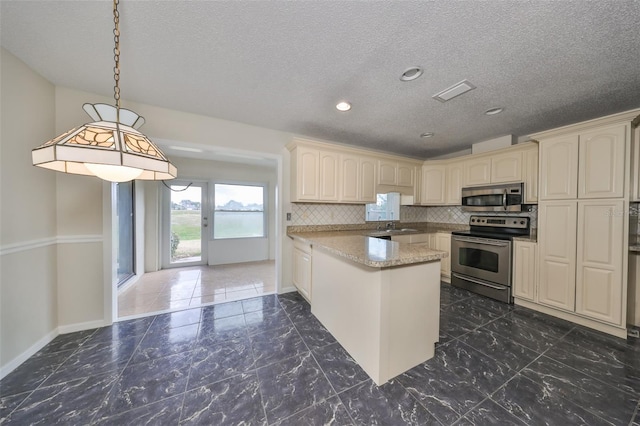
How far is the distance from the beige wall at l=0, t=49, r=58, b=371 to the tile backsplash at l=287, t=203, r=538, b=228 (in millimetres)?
2443

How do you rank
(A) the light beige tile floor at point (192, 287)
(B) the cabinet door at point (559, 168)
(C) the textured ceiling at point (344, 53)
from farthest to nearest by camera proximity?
(A) the light beige tile floor at point (192, 287) → (B) the cabinet door at point (559, 168) → (C) the textured ceiling at point (344, 53)

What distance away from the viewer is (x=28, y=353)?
1742mm

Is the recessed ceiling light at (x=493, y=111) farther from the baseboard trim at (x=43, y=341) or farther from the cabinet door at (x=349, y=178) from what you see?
the baseboard trim at (x=43, y=341)

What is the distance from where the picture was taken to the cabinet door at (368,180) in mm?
3367

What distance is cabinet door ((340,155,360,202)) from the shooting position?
10.6ft

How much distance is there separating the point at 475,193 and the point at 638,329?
2080mm

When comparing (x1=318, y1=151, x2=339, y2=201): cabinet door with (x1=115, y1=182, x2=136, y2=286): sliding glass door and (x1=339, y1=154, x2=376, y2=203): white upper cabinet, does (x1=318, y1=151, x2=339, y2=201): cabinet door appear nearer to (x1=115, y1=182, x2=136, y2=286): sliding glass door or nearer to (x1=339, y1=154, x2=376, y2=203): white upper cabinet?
(x1=339, y1=154, x2=376, y2=203): white upper cabinet

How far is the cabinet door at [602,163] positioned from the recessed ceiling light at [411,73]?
2.05 m

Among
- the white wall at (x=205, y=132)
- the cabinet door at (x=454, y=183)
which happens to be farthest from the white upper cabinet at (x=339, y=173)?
the cabinet door at (x=454, y=183)

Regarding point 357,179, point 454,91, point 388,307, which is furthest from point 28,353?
point 454,91

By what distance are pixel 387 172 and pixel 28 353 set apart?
444cm

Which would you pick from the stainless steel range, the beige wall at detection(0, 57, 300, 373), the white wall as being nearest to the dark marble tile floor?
the beige wall at detection(0, 57, 300, 373)

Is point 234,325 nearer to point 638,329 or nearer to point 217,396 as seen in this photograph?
point 217,396

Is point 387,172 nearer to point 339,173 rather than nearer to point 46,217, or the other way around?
point 339,173
